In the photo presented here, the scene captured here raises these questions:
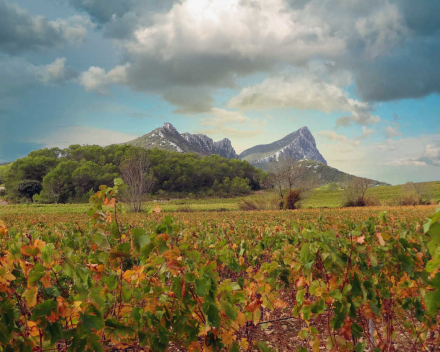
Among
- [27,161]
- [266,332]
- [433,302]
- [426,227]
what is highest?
[27,161]

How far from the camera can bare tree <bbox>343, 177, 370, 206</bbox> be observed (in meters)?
38.0

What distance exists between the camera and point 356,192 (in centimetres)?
3819

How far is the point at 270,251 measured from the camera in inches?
200

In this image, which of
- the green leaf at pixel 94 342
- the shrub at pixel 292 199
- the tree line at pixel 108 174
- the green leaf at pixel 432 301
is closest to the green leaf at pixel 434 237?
the green leaf at pixel 432 301

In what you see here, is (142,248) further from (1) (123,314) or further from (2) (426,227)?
(2) (426,227)

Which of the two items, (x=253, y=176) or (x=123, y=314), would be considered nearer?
(x=123, y=314)

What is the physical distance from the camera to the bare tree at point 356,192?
38.0m

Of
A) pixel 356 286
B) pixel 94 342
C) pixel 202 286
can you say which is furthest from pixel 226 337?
pixel 356 286

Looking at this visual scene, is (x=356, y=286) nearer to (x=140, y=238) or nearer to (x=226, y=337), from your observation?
(x=226, y=337)

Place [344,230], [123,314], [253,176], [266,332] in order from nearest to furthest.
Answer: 1. [123,314]
2. [266,332]
3. [344,230]
4. [253,176]

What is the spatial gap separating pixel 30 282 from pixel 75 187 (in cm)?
6009

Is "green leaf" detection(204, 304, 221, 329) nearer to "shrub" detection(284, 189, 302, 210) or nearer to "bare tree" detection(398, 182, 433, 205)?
"shrub" detection(284, 189, 302, 210)

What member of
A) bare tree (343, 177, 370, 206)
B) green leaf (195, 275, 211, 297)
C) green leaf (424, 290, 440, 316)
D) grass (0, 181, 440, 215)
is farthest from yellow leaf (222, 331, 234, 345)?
bare tree (343, 177, 370, 206)

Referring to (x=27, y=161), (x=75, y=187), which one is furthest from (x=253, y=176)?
(x=27, y=161)
